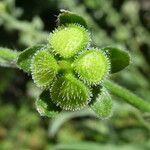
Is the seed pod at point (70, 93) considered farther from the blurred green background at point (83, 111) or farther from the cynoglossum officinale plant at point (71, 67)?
the blurred green background at point (83, 111)

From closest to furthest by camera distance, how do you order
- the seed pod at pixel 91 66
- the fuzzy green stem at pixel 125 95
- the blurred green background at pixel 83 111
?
the seed pod at pixel 91 66
the fuzzy green stem at pixel 125 95
the blurred green background at pixel 83 111

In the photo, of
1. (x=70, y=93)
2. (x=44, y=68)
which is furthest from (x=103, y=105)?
(x=44, y=68)

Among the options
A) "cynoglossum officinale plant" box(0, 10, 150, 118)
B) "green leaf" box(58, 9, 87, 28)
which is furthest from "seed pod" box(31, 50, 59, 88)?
"green leaf" box(58, 9, 87, 28)

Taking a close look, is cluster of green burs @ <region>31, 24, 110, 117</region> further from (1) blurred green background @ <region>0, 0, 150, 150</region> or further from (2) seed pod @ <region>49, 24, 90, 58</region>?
(1) blurred green background @ <region>0, 0, 150, 150</region>

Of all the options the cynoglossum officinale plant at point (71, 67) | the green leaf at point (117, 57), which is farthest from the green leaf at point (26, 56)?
the green leaf at point (117, 57)

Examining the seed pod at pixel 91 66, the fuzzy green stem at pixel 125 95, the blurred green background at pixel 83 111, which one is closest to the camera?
the seed pod at pixel 91 66

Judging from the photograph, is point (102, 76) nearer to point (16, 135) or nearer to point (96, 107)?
point (96, 107)
